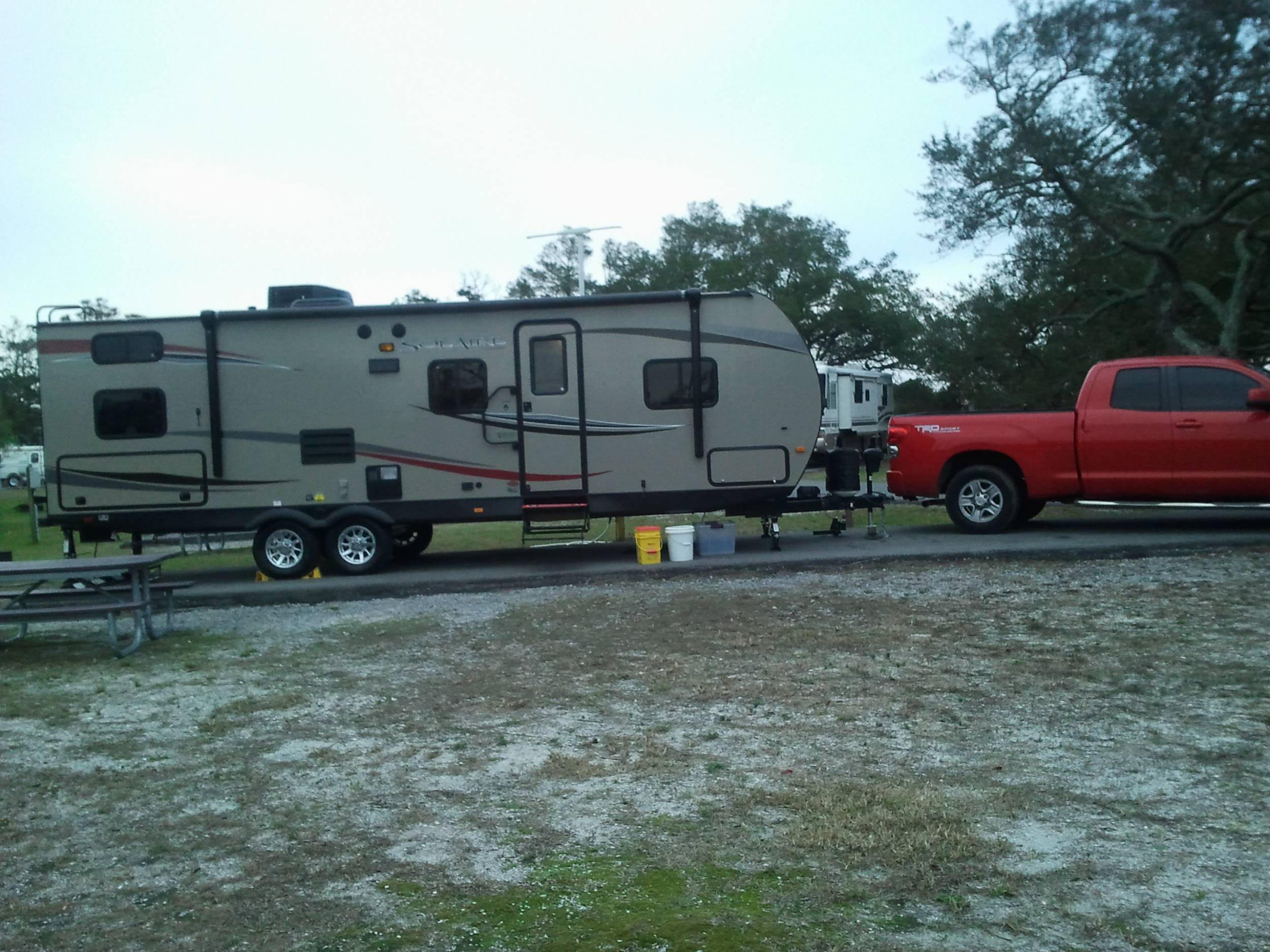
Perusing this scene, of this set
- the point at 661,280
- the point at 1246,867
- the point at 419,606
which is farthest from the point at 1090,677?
the point at 661,280

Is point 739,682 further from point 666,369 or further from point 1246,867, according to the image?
point 666,369

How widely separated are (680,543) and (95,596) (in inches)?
242

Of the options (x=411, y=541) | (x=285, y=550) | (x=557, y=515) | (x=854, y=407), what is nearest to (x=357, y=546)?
(x=285, y=550)

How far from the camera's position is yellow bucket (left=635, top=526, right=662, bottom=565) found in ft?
43.3

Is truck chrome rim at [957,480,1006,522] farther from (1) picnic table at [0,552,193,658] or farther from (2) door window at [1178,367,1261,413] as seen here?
(1) picnic table at [0,552,193,658]

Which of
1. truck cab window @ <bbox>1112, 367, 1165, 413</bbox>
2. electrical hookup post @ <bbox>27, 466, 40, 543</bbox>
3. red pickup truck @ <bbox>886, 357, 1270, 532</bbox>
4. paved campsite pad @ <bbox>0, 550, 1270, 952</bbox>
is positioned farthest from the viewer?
electrical hookup post @ <bbox>27, 466, 40, 543</bbox>

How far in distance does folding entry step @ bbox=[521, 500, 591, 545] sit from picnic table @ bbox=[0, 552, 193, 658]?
4.27 m

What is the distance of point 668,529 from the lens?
1336 centimetres

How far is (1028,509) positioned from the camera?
14391 mm

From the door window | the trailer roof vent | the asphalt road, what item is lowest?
the asphalt road

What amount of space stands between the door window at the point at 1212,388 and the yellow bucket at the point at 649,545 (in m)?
6.06

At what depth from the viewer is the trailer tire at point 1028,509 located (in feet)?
45.9

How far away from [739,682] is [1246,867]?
135 inches

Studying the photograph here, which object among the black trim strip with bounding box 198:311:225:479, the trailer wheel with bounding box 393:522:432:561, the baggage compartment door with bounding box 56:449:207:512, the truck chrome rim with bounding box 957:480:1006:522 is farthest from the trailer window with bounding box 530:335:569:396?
the truck chrome rim with bounding box 957:480:1006:522
